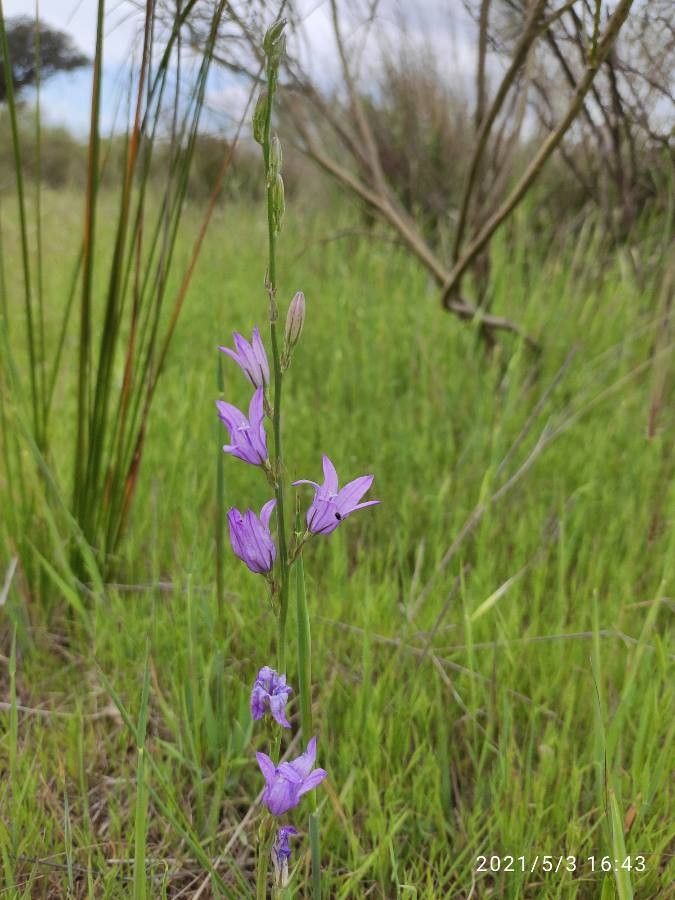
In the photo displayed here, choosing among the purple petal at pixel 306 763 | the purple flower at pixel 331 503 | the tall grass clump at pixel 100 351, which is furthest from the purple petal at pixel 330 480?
the tall grass clump at pixel 100 351

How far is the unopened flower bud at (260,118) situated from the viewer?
58 cm

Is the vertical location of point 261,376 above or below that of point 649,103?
below

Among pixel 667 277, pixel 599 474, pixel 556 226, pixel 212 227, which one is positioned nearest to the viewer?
pixel 667 277

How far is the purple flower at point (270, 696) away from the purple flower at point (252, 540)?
0.08m

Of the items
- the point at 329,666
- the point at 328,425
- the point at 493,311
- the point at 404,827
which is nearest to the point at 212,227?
the point at 493,311

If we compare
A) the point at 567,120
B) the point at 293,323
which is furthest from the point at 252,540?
the point at 567,120

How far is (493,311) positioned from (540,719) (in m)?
1.68

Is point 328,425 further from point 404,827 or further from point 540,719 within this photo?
point 404,827

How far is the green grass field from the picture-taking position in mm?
1007

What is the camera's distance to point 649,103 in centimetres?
200

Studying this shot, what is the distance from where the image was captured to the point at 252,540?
2.11 ft

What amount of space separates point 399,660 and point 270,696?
28.2 inches

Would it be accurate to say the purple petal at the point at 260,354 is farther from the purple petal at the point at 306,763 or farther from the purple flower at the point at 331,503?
the purple petal at the point at 306,763

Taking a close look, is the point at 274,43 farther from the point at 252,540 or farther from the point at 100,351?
the point at 100,351
